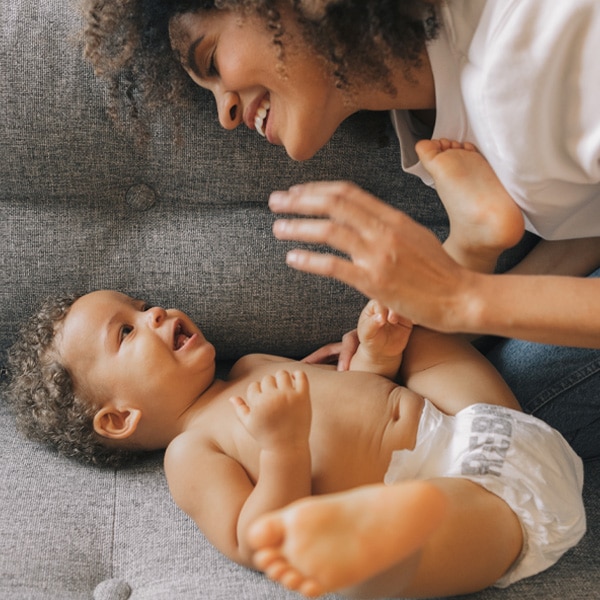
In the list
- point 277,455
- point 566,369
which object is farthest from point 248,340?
point 566,369

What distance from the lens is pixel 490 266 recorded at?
127cm

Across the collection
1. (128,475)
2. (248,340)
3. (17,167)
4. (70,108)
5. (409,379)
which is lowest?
(128,475)

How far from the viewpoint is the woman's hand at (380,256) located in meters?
0.90

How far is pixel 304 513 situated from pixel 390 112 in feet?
2.78

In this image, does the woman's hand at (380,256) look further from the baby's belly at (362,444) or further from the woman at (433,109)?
the baby's belly at (362,444)

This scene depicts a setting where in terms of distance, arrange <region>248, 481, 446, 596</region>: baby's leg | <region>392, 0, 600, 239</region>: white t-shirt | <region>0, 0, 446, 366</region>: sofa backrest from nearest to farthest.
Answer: <region>248, 481, 446, 596</region>: baby's leg, <region>392, 0, 600, 239</region>: white t-shirt, <region>0, 0, 446, 366</region>: sofa backrest

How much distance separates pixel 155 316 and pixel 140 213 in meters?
0.24

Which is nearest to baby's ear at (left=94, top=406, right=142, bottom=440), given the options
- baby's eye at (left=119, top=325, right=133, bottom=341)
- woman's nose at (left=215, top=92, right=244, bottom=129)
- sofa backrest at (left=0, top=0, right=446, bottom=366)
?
baby's eye at (left=119, top=325, right=133, bottom=341)

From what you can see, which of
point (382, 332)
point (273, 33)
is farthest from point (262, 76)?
point (382, 332)

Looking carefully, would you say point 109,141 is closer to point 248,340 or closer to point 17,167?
point 17,167

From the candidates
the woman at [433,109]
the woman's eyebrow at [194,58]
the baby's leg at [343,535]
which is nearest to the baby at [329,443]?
the baby's leg at [343,535]

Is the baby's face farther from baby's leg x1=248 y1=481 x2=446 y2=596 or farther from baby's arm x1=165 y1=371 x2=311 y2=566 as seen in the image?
baby's leg x1=248 y1=481 x2=446 y2=596

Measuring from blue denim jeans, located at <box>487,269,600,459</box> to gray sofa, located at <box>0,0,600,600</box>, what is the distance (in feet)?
0.23

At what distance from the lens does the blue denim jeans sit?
1.32 meters
